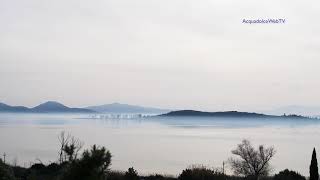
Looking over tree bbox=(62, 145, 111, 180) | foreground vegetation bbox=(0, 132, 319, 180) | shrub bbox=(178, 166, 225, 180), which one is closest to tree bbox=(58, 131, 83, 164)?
foreground vegetation bbox=(0, 132, 319, 180)

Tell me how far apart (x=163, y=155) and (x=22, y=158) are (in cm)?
3001

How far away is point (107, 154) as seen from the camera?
7.21 meters

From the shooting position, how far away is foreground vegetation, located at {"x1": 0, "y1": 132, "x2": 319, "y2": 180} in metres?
6.56

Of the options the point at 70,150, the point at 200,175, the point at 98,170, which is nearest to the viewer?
the point at 98,170

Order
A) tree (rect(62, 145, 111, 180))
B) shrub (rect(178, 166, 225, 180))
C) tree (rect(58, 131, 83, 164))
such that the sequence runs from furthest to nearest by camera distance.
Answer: shrub (rect(178, 166, 225, 180))
tree (rect(58, 131, 83, 164))
tree (rect(62, 145, 111, 180))

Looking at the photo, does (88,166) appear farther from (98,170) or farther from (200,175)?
(200,175)

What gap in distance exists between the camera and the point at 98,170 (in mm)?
6691

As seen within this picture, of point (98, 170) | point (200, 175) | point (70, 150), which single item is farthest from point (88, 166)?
point (200, 175)

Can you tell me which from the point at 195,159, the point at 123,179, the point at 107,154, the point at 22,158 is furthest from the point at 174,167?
the point at 107,154

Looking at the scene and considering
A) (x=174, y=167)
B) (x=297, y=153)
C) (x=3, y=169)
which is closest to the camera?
(x=3, y=169)

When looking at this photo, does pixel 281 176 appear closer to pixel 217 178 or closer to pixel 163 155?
pixel 217 178

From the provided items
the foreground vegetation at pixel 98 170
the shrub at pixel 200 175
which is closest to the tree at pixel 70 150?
the foreground vegetation at pixel 98 170

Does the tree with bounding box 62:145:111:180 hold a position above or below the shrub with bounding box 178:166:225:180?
above

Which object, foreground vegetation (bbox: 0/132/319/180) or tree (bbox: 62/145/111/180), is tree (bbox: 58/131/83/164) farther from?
tree (bbox: 62/145/111/180)
